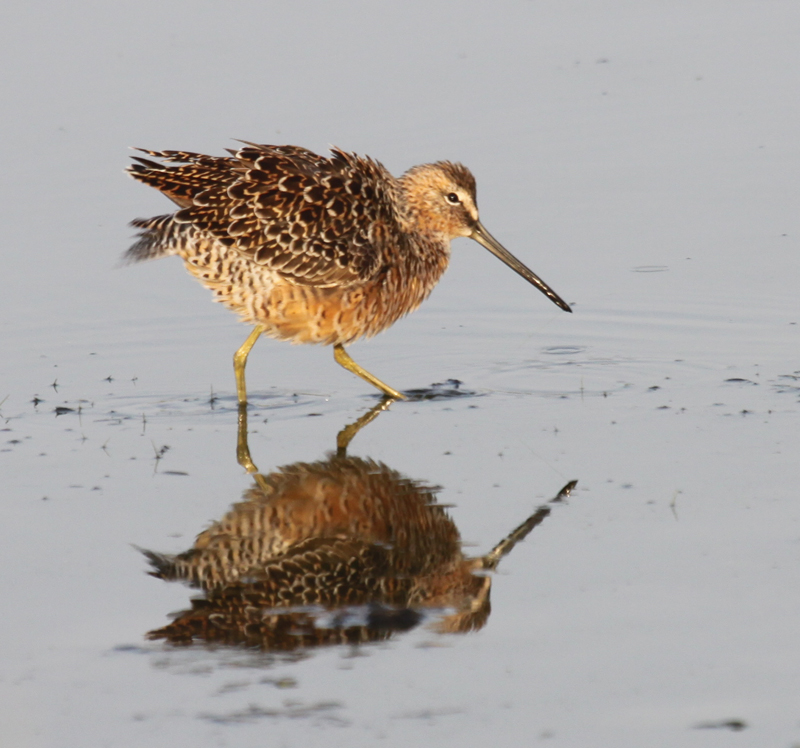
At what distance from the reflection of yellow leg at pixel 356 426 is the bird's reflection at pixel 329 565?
0.98 feet

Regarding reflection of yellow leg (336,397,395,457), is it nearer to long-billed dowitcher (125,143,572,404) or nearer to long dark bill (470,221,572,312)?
long-billed dowitcher (125,143,572,404)

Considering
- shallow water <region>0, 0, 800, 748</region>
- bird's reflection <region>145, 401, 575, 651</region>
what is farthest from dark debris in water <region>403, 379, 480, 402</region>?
bird's reflection <region>145, 401, 575, 651</region>

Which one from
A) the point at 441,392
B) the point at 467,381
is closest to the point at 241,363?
the point at 441,392

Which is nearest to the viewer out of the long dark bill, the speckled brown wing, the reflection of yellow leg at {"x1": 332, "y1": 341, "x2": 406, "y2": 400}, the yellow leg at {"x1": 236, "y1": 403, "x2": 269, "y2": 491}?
the yellow leg at {"x1": 236, "y1": 403, "x2": 269, "y2": 491}

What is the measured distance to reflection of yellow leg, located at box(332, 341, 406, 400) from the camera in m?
7.40

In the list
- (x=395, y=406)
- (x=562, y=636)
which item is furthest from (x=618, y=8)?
(x=562, y=636)

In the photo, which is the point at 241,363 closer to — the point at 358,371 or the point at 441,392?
the point at 358,371

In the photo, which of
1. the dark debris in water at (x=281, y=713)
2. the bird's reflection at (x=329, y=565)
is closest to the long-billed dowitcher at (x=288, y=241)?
the bird's reflection at (x=329, y=565)

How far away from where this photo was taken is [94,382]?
757 centimetres

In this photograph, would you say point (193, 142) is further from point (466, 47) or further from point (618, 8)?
point (618, 8)

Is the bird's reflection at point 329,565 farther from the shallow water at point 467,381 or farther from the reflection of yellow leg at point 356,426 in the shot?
the reflection of yellow leg at point 356,426

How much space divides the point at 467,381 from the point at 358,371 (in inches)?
23.1

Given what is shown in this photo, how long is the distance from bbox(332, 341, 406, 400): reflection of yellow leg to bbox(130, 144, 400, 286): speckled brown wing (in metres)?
0.52

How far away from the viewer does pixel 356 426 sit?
7012mm
